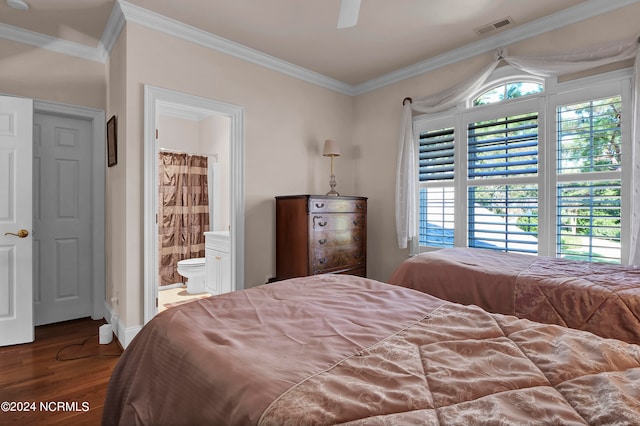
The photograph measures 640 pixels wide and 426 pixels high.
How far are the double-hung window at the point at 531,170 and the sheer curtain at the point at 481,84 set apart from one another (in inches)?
4.6

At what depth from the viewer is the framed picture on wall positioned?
10.2 ft

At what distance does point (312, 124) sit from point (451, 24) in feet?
6.07

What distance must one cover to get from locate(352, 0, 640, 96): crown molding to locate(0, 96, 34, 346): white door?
3.74m

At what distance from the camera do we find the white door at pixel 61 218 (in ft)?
11.0

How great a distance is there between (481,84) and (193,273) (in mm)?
4173

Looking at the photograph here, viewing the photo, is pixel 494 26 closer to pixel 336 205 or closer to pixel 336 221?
pixel 336 205

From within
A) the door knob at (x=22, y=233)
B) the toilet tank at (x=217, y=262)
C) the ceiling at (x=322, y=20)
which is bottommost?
the toilet tank at (x=217, y=262)

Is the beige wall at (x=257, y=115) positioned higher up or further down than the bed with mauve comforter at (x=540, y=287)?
higher up

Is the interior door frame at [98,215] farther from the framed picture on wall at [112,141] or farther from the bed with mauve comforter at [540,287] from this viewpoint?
the bed with mauve comforter at [540,287]

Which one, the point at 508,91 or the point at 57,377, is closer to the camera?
the point at 57,377

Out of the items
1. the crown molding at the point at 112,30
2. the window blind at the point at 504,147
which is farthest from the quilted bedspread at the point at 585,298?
the crown molding at the point at 112,30

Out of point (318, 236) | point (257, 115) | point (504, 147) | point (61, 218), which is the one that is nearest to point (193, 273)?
point (61, 218)

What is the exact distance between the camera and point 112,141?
3211mm

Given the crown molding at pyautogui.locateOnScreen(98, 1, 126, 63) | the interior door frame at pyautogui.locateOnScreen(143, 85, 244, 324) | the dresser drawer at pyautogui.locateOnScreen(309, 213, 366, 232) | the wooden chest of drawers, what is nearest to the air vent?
the wooden chest of drawers
